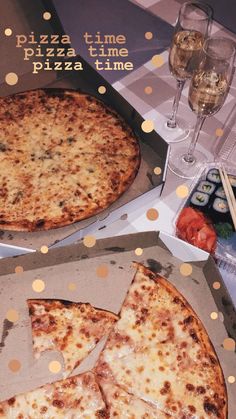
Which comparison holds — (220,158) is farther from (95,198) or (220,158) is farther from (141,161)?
Result: (95,198)

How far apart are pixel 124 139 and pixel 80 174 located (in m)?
0.24

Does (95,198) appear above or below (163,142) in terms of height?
below

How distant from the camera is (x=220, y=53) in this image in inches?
73.0

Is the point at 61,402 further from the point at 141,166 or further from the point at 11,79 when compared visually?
the point at 11,79

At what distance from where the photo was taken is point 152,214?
75.4 inches

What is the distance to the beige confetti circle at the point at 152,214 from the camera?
191cm

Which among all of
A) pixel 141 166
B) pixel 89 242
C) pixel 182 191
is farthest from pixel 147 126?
pixel 89 242

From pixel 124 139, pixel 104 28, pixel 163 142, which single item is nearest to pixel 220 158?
pixel 163 142

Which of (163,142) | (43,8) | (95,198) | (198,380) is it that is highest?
(43,8)

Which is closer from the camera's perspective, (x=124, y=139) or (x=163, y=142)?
(x=163, y=142)

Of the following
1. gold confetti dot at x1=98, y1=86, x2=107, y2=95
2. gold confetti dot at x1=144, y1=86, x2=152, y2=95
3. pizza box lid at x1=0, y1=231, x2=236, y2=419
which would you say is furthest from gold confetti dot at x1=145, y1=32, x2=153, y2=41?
pizza box lid at x1=0, y1=231, x2=236, y2=419

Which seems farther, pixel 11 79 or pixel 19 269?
pixel 11 79

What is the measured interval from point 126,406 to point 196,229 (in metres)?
0.59

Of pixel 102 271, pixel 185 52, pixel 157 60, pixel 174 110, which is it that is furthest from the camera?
pixel 157 60
